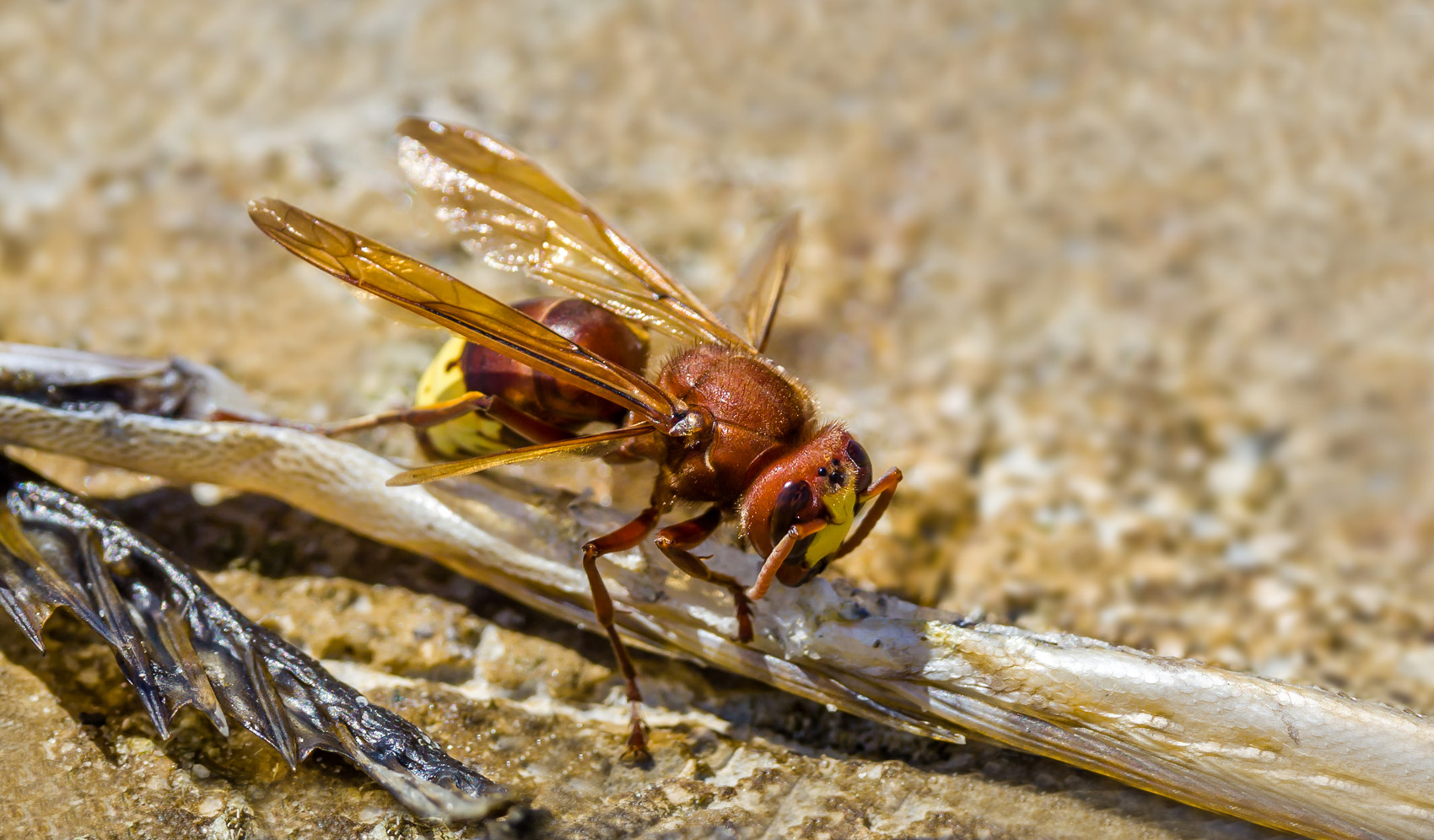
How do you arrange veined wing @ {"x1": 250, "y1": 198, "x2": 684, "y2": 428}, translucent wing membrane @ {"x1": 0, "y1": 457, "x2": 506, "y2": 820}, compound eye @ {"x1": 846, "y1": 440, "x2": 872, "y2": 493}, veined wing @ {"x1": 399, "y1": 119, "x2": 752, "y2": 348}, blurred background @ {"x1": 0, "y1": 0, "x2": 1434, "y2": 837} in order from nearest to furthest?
translucent wing membrane @ {"x1": 0, "y1": 457, "x2": 506, "y2": 820}
veined wing @ {"x1": 250, "y1": 198, "x2": 684, "y2": 428}
compound eye @ {"x1": 846, "y1": 440, "x2": 872, "y2": 493}
veined wing @ {"x1": 399, "y1": 119, "x2": 752, "y2": 348}
blurred background @ {"x1": 0, "y1": 0, "x2": 1434, "y2": 837}

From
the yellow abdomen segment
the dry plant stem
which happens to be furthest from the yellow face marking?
the yellow abdomen segment

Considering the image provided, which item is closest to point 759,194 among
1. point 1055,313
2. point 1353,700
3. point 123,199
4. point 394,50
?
point 1055,313

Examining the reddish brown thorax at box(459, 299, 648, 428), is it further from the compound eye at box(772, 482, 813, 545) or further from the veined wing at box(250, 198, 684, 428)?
the compound eye at box(772, 482, 813, 545)

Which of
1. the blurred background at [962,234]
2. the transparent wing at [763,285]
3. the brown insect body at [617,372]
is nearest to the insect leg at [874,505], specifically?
the brown insect body at [617,372]

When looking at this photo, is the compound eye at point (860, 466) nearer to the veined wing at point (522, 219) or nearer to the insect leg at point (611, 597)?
the insect leg at point (611, 597)

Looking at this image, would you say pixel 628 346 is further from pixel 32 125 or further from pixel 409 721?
pixel 32 125
